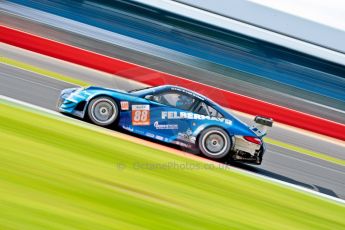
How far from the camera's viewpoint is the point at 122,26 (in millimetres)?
22656

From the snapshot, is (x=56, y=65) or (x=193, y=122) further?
(x=56, y=65)

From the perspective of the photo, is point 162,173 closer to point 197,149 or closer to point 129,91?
point 197,149

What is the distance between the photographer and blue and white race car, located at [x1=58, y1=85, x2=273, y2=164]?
32.5ft

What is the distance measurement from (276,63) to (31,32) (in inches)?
387

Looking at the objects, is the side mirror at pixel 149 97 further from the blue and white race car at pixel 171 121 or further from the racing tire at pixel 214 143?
the racing tire at pixel 214 143

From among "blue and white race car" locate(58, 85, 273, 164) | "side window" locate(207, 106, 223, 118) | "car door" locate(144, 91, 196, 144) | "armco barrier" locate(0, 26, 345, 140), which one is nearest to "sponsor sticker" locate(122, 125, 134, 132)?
"blue and white race car" locate(58, 85, 273, 164)

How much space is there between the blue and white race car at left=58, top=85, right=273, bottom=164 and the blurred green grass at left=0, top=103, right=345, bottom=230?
0.61m

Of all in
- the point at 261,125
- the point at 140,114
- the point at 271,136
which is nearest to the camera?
the point at 140,114

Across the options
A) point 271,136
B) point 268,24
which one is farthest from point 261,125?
point 268,24

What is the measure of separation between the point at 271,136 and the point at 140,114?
6364mm

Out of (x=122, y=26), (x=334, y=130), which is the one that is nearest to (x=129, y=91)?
(x=334, y=130)

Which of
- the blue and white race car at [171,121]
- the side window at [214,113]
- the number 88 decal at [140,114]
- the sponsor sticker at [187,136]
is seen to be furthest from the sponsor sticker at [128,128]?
the side window at [214,113]

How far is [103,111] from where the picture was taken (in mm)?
9945

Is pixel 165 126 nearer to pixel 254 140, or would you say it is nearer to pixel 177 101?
pixel 177 101
